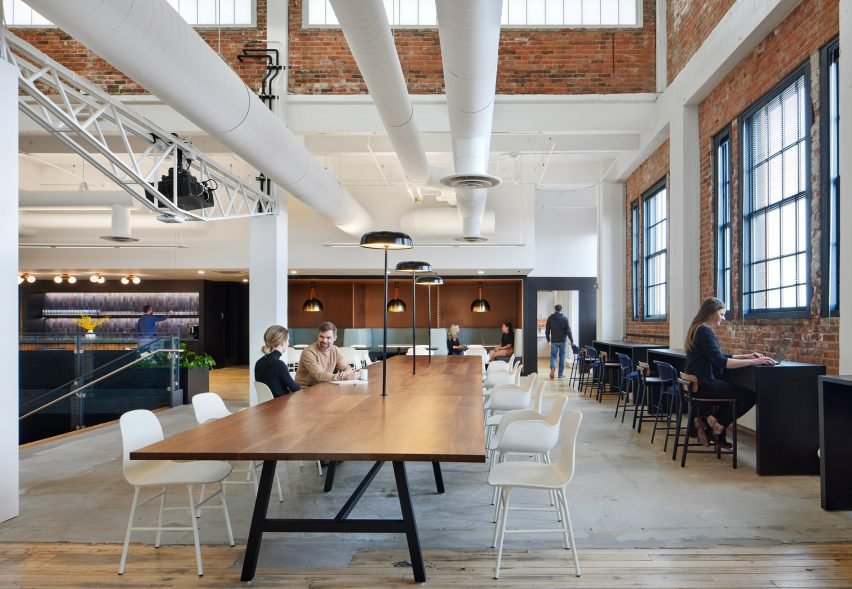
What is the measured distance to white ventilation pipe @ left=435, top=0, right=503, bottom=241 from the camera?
4191 mm

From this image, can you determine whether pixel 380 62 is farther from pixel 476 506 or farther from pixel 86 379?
pixel 86 379

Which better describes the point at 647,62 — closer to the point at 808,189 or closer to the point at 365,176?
the point at 808,189

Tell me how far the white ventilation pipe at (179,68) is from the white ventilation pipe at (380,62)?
0.94 meters

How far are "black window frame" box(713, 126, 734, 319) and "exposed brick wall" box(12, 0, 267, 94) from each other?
602 centimetres

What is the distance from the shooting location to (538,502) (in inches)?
179

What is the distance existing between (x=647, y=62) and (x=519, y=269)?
5158 mm

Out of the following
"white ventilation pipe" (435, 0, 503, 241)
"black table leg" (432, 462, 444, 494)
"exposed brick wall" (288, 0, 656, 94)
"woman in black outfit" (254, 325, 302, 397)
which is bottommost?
"black table leg" (432, 462, 444, 494)

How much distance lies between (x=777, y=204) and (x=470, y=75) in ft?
11.1

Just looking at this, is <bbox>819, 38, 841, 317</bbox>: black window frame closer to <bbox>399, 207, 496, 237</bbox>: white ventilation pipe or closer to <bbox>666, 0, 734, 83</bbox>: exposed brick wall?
<bbox>666, 0, 734, 83</bbox>: exposed brick wall

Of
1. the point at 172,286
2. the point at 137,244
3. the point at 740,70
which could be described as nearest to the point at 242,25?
the point at 137,244

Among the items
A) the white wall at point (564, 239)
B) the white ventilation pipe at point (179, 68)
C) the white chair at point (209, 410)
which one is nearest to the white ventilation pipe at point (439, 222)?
the white wall at point (564, 239)

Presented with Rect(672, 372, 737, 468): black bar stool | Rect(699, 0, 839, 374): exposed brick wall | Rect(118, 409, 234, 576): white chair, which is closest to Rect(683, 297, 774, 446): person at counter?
Rect(672, 372, 737, 468): black bar stool

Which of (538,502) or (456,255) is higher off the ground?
(456,255)

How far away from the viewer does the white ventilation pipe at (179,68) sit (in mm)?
3375
